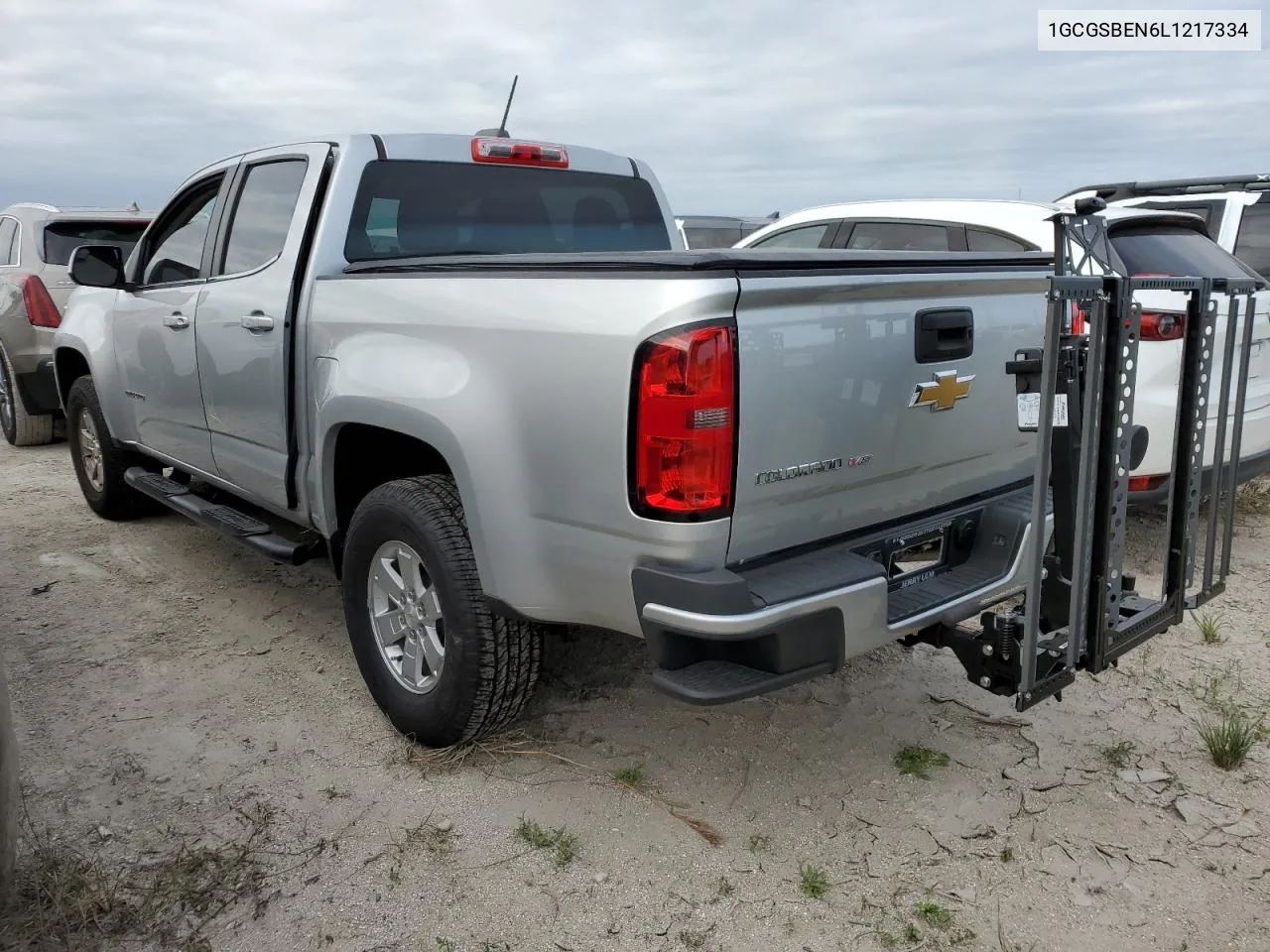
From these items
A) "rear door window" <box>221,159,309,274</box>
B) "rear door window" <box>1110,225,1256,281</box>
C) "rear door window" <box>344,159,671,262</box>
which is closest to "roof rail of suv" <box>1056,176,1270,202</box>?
"rear door window" <box>1110,225,1256,281</box>

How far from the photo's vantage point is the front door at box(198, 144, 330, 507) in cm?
364

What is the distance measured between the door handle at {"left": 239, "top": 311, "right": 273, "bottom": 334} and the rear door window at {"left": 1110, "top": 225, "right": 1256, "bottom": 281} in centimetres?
364

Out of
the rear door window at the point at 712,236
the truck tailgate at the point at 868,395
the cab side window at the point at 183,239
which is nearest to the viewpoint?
the truck tailgate at the point at 868,395

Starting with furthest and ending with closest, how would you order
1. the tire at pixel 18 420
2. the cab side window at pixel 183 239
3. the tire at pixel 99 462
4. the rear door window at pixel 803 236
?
the tire at pixel 18 420
the rear door window at pixel 803 236
the tire at pixel 99 462
the cab side window at pixel 183 239

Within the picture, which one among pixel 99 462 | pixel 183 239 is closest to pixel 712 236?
pixel 99 462

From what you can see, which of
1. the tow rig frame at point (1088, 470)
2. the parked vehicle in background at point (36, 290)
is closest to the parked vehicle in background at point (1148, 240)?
the tow rig frame at point (1088, 470)

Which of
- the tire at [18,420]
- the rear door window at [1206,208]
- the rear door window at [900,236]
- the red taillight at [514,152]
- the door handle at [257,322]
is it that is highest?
the red taillight at [514,152]

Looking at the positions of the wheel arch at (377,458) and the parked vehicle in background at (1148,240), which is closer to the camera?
the wheel arch at (377,458)

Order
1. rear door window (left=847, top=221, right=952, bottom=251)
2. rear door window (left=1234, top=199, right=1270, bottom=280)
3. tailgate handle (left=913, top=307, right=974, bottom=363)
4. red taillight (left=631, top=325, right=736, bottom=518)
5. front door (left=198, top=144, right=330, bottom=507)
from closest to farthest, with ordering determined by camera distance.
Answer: red taillight (left=631, top=325, right=736, bottom=518) < tailgate handle (left=913, top=307, right=974, bottom=363) < front door (left=198, top=144, right=330, bottom=507) < rear door window (left=847, top=221, right=952, bottom=251) < rear door window (left=1234, top=199, right=1270, bottom=280)

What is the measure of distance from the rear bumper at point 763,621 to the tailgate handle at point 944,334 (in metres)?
0.57

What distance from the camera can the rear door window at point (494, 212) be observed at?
3744 millimetres

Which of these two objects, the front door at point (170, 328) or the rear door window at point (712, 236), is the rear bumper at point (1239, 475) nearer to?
the front door at point (170, 328)

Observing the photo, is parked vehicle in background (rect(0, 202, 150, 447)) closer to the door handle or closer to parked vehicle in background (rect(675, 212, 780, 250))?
the door handle

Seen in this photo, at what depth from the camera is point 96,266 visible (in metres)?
4.71
